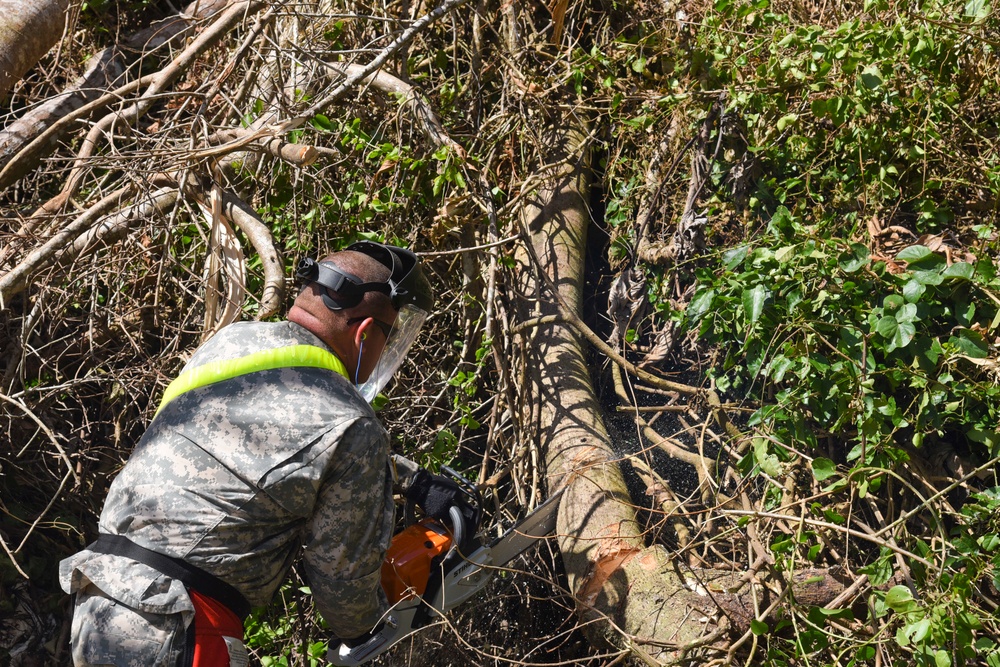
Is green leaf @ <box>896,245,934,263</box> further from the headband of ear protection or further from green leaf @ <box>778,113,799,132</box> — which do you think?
Answer: the headband of ear protection

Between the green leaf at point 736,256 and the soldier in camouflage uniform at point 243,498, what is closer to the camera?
the soldier in camouflage uniform at point 243,498

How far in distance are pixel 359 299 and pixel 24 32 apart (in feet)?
9.38

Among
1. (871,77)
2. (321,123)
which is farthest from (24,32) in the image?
(871,77)

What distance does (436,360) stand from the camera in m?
3.88

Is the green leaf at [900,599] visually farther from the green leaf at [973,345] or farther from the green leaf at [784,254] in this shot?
the green leaf at [784,254]

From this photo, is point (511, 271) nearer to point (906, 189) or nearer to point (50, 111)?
point (906, 189)

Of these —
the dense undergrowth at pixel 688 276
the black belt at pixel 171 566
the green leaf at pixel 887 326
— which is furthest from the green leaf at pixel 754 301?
the black belt at pixel 171 566

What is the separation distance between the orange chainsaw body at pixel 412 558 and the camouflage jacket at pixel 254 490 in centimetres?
25

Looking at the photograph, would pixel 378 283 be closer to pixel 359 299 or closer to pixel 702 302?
pixel 359 299

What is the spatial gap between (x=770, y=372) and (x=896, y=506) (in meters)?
0.82

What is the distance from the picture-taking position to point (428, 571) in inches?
107

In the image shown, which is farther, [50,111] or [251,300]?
[50,111]

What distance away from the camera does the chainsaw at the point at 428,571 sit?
2625mm

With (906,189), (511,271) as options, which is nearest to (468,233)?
(511,271)
